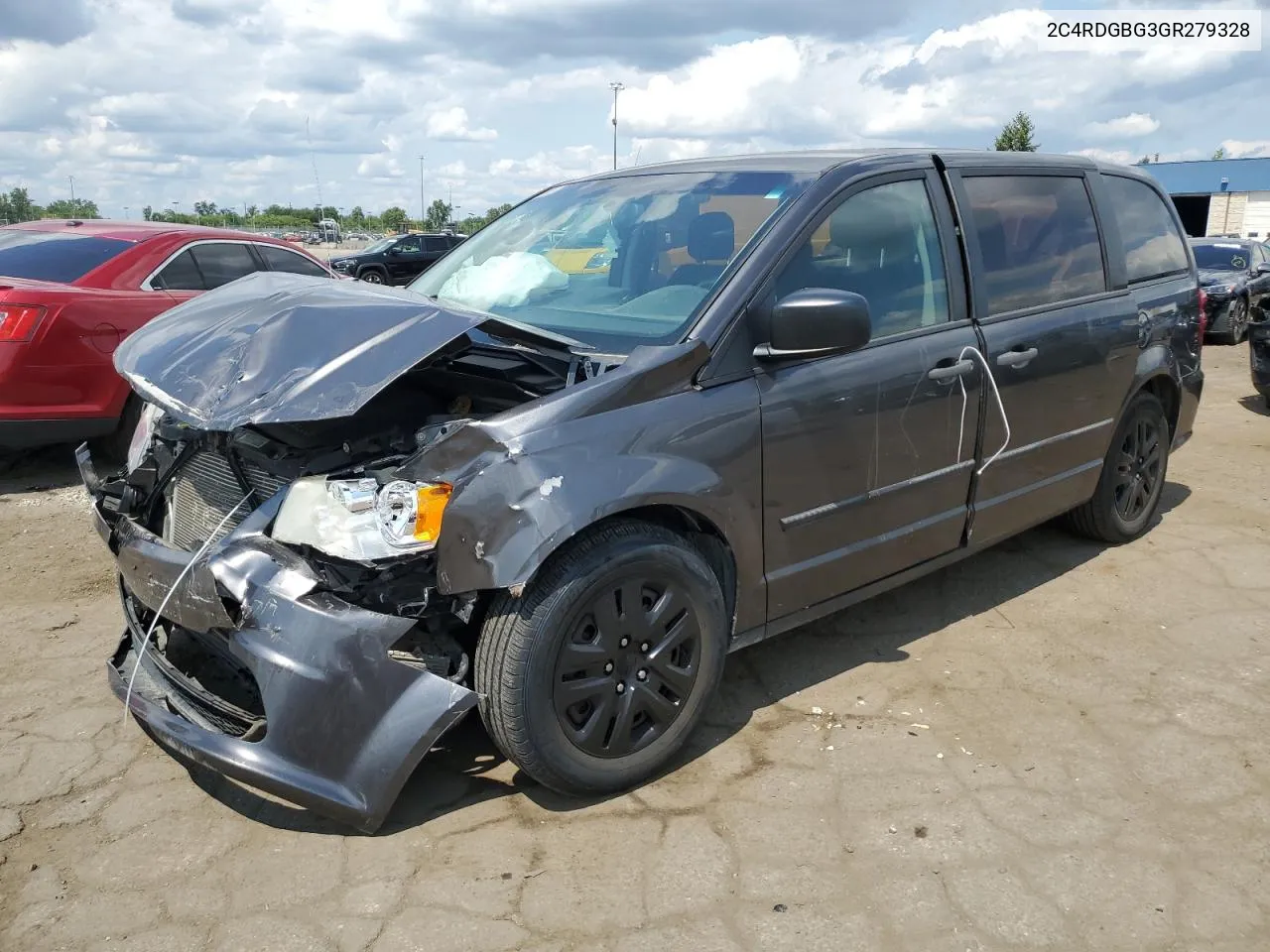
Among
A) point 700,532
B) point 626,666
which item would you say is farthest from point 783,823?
point 700,532

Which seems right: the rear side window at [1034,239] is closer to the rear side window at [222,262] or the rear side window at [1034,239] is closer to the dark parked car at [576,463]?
the dark parked car at [576,463]

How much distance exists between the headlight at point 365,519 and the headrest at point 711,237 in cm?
126

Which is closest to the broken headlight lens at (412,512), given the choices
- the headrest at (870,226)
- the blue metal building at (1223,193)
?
the headrest at (870,226)

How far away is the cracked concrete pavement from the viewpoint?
93.0 inches

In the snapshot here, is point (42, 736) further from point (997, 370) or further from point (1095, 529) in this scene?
point (1095, 529)

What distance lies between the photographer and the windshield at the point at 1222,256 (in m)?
14.4

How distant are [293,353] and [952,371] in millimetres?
2246

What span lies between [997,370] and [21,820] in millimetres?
3534

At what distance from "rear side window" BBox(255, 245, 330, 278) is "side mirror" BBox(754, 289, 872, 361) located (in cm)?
521

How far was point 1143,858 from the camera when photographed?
2.60m

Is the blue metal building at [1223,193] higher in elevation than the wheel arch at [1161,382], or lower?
higher


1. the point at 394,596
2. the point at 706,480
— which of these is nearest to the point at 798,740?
the point at 706,480

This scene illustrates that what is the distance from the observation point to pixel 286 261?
7.55 meters

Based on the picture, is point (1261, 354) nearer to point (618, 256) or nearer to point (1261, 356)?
point (1261, 356)
